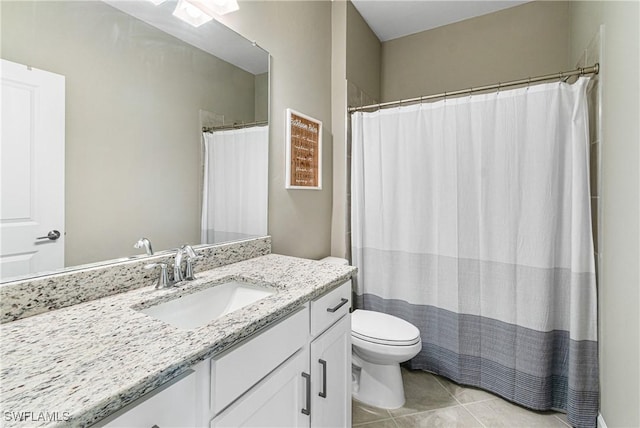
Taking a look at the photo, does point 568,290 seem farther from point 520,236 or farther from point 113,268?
point 113,268

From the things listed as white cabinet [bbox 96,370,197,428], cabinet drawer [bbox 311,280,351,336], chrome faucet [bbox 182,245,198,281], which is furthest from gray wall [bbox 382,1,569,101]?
white cabinet [bbox 96,370,197,428]

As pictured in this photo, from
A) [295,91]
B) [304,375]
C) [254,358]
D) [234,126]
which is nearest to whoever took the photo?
[254,358]

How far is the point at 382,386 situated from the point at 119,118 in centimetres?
186

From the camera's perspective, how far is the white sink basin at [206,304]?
995mm

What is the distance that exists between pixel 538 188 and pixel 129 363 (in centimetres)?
197

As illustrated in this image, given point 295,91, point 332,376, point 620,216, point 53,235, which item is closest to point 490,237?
point 620,216

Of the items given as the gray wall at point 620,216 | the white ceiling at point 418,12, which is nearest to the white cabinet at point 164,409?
the gray wall at point 620,216

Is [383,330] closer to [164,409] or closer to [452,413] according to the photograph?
[452,413]

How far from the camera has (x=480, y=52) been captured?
250 cm

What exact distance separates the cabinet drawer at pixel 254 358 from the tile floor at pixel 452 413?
3.30 ft

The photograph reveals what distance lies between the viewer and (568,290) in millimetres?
1605

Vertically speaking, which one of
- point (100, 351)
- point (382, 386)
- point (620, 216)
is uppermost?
point (620, 216)

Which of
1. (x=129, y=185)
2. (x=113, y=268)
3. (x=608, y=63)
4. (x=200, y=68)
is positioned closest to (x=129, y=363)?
(x=113, y=268)

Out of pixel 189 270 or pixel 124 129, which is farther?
pixel 189 270
